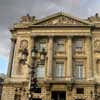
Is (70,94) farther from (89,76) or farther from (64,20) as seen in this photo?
(64,20)

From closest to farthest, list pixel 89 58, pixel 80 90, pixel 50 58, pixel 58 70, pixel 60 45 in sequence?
pixel 80 90
pixel 89 58
pixel 50 58
pixel 58 70
pixel 60 45

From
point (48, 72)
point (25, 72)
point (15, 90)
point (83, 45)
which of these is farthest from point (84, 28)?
point (15, 90)

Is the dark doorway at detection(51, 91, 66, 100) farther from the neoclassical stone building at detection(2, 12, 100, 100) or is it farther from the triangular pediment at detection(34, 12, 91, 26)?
the triangular pediment at detection(34, 12, 91, 26)

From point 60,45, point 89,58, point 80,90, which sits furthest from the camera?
point 60,45

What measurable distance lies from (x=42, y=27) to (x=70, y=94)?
416 inches

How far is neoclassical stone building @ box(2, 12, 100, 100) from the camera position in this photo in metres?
25.3

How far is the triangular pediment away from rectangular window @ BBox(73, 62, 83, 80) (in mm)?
6234

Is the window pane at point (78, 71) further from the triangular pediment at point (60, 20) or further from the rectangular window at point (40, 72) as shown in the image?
the triangular pediment at point (60, 20)

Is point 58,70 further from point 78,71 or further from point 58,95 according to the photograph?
point 58,95

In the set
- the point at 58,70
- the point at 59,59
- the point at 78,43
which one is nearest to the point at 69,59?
the point at 59,59

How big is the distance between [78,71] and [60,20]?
8.11 metres

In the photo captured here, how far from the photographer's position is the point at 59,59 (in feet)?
90.0

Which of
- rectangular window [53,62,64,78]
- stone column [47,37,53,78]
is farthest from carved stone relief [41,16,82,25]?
rectangular window [53,62,64,78]

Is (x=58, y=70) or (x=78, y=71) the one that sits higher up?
(x=58, y=70)
